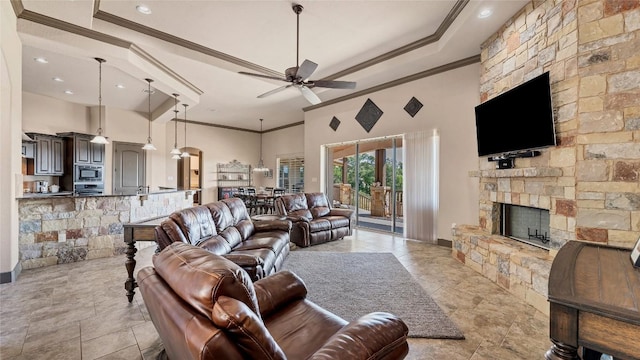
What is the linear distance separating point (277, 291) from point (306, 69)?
2.78m

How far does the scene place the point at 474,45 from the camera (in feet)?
13.8

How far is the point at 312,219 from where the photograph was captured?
5.53 meters

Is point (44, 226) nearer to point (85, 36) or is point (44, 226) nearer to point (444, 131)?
point (85, 36)

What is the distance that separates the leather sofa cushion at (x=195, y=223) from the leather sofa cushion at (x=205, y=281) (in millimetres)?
1551

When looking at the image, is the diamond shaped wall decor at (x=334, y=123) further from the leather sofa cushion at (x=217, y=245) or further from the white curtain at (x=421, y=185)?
the leather sofa cushion at (x=217, y=245)

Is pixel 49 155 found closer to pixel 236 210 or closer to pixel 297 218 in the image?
pixel 236 210

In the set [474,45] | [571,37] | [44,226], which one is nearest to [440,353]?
[571,37]

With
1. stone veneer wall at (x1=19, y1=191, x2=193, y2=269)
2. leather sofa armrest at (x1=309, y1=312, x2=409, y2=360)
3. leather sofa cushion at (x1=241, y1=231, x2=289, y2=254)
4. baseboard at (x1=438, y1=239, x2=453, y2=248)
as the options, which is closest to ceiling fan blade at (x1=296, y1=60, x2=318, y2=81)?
leather sofa cushion at (x1=241, y1=231, x2=289, y2=254)

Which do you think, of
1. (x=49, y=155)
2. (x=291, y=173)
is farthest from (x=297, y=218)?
(x=49, y=155)

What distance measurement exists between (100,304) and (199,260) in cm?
259

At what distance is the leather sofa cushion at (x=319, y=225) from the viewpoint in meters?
5.14

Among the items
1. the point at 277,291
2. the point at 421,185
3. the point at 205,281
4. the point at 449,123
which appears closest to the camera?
the point at 205,281

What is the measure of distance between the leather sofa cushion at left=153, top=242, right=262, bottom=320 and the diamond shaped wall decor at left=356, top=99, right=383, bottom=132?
5.61m

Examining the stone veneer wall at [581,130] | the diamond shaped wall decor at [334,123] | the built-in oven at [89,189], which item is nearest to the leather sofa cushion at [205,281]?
the stone veneer wall at [581,130]
